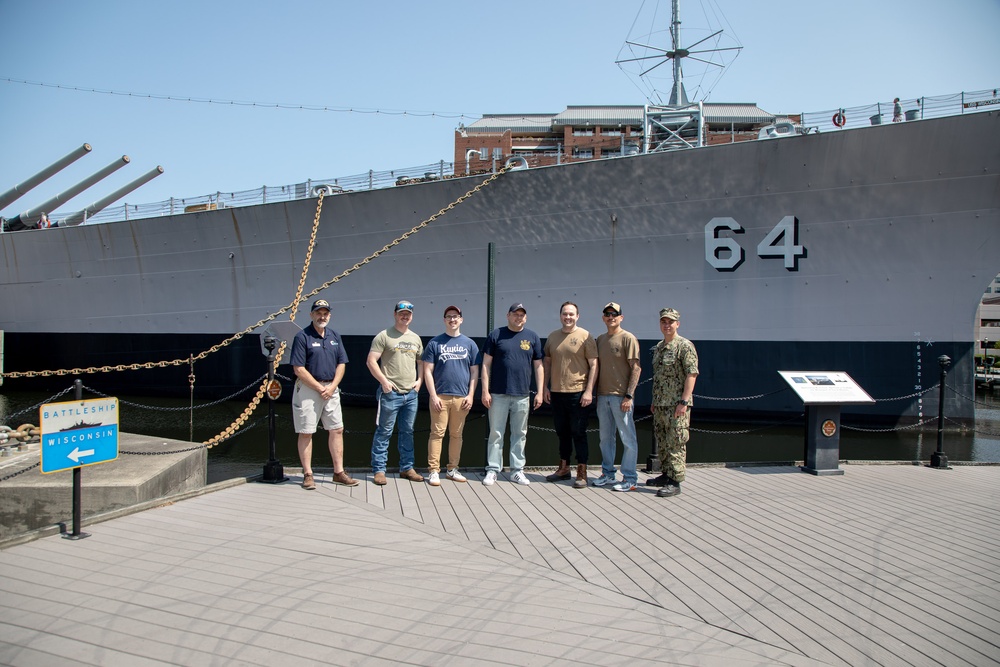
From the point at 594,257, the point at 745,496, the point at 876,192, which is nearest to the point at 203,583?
the point at 745,496

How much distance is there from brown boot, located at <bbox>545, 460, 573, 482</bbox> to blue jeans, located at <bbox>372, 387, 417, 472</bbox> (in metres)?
1.19

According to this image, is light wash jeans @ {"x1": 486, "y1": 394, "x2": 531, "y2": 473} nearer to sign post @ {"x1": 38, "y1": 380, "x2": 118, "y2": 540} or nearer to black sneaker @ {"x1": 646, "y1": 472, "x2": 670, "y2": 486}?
black sneaker @ {"x1": 646, "y1": 472, "x2": 670, "y2": 486}

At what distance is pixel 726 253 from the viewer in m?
11.5

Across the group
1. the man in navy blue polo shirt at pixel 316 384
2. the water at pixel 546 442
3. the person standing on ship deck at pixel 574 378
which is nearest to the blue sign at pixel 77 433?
the man in navy blue polo shirt at pixel 316 384

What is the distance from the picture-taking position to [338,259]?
1439 centimetres

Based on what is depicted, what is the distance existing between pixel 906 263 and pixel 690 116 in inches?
192

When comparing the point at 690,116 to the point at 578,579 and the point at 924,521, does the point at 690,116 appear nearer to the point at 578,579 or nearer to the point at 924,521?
the point at 924,521

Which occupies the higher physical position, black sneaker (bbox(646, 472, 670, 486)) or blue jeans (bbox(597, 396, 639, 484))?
blue jeans (bbox(597, 396, 639, 484))

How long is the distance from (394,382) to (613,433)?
1810 mm

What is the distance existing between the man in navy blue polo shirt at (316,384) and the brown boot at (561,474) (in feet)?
5.25

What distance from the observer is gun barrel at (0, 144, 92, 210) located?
17891mm

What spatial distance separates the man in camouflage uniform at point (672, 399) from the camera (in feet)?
15.7

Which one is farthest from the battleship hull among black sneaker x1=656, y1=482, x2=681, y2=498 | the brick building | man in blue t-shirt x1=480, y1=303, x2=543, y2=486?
the brick building

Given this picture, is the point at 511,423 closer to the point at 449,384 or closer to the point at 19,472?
the point at 449,384
